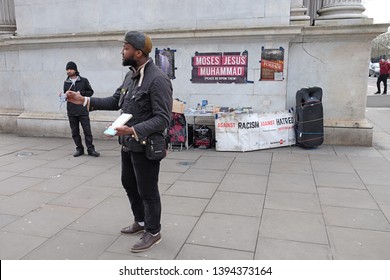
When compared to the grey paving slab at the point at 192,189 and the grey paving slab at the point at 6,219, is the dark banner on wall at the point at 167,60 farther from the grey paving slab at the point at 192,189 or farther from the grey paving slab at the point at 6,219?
the grey paving slab at the point at 6,219

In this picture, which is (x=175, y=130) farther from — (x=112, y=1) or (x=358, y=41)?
(x=358, y=41)

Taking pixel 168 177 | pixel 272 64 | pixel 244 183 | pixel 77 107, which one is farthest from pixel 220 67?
pixel 244 183

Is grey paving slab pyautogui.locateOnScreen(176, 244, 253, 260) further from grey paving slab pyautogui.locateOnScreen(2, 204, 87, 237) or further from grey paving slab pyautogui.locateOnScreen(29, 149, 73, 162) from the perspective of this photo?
grey paving slab pyautogui.locateOnScreen(29, 149, 73, 162)

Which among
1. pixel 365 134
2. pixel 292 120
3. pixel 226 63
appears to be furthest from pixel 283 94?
pixel 365 134

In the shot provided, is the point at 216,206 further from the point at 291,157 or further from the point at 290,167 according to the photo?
the point at 291,157

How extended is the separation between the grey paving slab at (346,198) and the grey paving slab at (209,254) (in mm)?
1820

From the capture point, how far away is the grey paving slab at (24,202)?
14.8 ft

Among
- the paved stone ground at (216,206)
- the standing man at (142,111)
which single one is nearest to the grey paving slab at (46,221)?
the paved stone ground at (216,206)

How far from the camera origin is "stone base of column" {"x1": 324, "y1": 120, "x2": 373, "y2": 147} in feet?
25.7

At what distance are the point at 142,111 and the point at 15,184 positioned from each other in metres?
3.51

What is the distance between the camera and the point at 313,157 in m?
7.04

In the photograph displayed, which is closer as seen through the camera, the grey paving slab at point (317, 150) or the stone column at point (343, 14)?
the grey paving slab at point (317, 150)

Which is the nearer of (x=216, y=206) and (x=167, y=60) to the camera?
(x=216, y=206)

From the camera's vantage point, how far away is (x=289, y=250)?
3.43 meters
